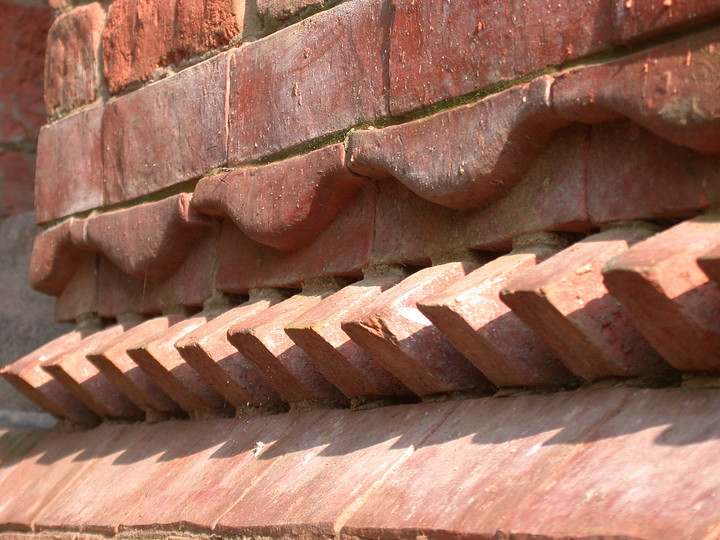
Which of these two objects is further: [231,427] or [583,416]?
[231,427]

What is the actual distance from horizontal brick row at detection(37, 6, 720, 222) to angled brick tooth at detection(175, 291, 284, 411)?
1.36 feet

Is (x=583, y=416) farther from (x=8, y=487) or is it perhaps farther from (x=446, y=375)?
(x=8, y=487)

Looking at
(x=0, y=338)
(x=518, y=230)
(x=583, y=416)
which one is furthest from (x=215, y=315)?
(x=0, y=338)

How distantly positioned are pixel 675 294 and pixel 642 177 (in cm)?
32

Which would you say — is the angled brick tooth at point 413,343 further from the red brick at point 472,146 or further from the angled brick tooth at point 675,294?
the angled brick tooth at point 675,294

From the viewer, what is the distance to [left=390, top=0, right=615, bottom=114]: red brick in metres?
1.89

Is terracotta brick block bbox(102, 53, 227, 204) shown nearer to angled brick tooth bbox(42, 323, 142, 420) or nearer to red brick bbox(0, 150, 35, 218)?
angled brick tooth bbox(42, 323, 142, 420)

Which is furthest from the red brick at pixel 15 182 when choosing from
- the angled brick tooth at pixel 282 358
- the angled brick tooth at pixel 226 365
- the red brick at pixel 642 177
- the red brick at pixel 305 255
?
the red brick at pixel 642 177

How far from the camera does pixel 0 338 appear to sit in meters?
4.59

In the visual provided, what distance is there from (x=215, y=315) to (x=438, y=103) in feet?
3.40

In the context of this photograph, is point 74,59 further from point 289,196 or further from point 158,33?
point 289,196

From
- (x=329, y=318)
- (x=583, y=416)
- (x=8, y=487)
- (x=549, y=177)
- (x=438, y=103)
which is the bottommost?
(x=8, y=487)

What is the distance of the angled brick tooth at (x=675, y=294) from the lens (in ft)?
5.08

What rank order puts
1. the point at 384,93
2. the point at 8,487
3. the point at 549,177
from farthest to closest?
the point at 8,487 < the point at 384,93 < the point at 549,177
